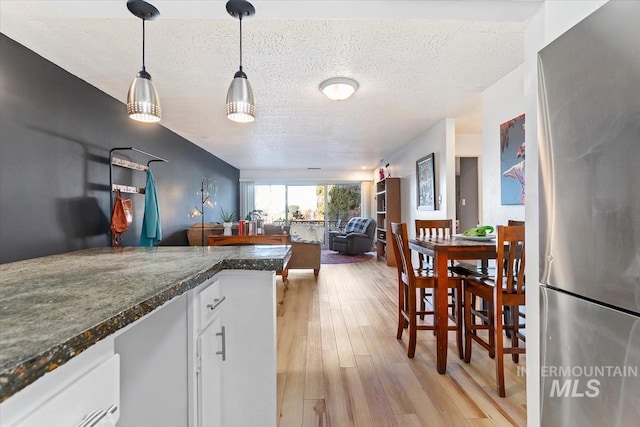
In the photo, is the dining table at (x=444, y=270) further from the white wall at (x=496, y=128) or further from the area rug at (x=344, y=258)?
the area rug at (x=344, y=258)

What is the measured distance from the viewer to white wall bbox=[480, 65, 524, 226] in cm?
257

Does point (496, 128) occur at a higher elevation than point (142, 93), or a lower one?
higher

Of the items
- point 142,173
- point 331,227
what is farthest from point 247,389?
point 331,227

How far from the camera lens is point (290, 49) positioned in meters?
2.17

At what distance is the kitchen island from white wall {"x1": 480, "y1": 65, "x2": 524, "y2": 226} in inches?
96.9

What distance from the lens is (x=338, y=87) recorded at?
8.80ft

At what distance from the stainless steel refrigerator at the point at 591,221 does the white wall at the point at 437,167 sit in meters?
2.82

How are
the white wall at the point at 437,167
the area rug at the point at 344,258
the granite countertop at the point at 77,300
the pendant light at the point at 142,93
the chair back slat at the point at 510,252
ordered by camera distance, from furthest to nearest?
the area rug at the point at 344,258, the white wall at the point at 437,167, the chair back slat at the point at 510,252, the pendant light at the point at 142,93, the granite countertop at the point at 77,300

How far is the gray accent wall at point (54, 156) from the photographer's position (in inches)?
76.7

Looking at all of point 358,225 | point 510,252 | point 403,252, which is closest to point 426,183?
point 403,252

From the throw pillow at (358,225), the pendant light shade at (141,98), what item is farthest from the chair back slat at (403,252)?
the throw pillow at (358,225)

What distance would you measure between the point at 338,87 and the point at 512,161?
66.3 inches

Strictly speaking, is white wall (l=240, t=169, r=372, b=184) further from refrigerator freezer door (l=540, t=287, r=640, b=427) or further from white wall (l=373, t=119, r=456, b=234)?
refrigerator freezer door (l=540, t=287, r=640, b=427)

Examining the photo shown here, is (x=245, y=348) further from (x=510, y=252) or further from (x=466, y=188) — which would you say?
(x=466, y=188)
